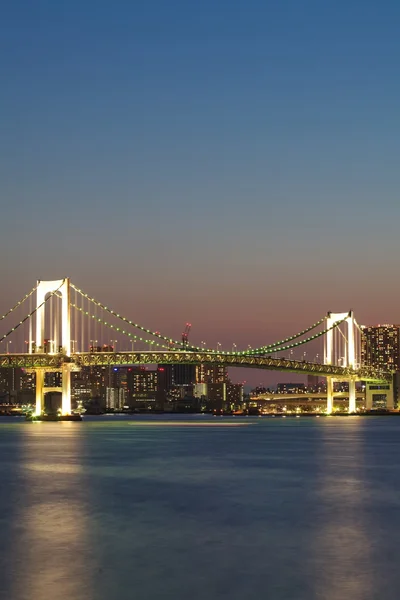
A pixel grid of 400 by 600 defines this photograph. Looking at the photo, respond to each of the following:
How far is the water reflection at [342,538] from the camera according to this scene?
52.7 feet

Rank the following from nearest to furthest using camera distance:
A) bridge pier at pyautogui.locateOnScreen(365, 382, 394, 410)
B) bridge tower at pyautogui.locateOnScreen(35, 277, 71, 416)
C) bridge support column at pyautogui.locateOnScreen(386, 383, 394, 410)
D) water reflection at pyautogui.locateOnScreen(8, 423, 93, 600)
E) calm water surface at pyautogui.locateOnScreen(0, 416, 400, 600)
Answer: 1. water reflection at pyautogui.locateOnScreen(8, 423, 93, 600)
2. calm water surface at pyautogui.locateOnScreen(0, 416, 400, 600)
3. bridge tower at pyautogui.locateOnScreen(35, 277, 71, 416)
4. bridge support column at pyautogui.locateOnScreen(386, 383, 394, 410)
5. bridge pier at pyautogui.locateOnScreen(365, 382, 394, 410)

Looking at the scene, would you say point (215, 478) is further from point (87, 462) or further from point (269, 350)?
point (269, 350)

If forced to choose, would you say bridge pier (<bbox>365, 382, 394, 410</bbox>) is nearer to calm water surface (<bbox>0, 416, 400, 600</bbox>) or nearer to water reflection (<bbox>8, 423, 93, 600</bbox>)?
calm water surface (<bbox>0, 416, 400, 600</bbox>)

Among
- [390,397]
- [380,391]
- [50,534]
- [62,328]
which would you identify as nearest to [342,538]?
[50,534]

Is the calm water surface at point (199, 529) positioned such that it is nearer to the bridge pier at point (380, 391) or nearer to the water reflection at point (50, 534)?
the water reflection at point (50, 534)

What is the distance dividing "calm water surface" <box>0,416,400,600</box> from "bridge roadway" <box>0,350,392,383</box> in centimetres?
5000

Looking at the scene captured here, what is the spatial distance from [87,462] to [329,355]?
9132 centimetres

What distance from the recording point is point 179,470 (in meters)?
40.9

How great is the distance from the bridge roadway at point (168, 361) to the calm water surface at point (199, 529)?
50005 millimetres

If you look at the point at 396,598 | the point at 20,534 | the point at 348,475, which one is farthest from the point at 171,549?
the point at 348,475

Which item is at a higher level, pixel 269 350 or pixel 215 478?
pixel 269 350

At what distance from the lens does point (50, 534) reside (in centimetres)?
2206

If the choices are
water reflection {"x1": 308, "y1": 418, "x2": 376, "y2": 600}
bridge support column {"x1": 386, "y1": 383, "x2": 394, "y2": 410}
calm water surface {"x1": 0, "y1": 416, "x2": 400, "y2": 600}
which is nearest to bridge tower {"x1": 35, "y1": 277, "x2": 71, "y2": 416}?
calm water surface {"x1": 0, "y1": 416, "x2": 400, "y2": 600}

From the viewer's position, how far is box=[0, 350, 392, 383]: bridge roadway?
95.6m
